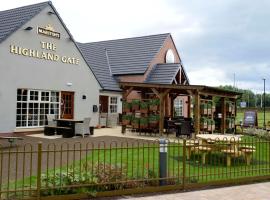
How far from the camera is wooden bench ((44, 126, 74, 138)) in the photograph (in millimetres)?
19016

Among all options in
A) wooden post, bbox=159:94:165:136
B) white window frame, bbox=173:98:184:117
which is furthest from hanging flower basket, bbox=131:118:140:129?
white window frame, bbox=173:98:184:117

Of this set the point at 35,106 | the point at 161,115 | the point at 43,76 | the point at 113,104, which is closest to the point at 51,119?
the point at 35,106

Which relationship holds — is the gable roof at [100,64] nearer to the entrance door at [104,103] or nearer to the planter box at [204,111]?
the entrance door at [104,103]

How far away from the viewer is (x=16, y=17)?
2033 centimetres

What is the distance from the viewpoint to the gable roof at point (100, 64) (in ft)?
91.0

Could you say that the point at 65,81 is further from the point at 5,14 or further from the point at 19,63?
the point at 5,14

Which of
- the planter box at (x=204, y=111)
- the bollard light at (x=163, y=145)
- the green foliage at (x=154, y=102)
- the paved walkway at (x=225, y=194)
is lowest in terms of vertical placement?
the paved walkway at (x=225, y=194)

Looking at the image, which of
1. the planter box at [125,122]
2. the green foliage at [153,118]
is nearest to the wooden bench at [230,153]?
the green foliage at [153,118]

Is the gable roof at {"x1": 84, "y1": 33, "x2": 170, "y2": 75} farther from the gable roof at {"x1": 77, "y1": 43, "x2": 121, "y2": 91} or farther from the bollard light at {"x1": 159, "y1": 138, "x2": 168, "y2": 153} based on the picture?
the bollard light at {"x1": 159, "y1": 138, "x2": 168, "y2": 153}

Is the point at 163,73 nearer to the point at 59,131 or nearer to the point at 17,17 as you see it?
the point at 59,131

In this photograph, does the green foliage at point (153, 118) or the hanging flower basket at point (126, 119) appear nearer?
the green foliage at point (153, 118)

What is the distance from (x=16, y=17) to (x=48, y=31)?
1.72 meters

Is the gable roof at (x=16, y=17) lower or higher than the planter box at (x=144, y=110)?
higher

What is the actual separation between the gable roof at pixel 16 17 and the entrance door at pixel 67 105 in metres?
4.57
